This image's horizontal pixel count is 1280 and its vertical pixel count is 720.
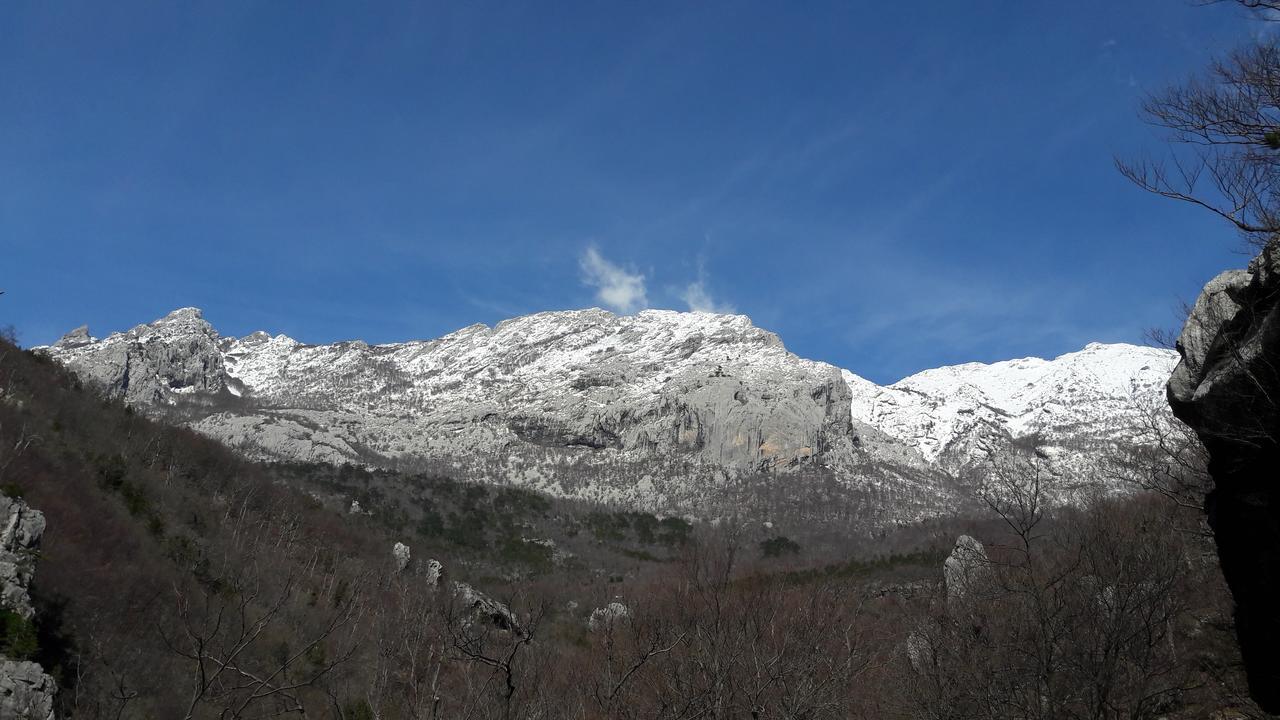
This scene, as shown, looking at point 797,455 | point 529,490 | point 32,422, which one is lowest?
point 32,422

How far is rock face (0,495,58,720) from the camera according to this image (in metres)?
17.8

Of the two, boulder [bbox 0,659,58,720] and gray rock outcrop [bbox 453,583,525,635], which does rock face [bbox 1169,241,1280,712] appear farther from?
boulder [bbox 0,659,58,720]

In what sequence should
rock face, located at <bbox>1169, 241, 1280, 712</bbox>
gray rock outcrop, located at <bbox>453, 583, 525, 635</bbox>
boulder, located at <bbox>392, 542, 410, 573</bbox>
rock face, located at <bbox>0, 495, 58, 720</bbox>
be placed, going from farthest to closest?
1. boulder, located at <bbox>392, 542, 410, 573</bbox>
2. rock face, located at <bbox>0, 495, 58, 720</bbox>
3. gray rock outcrop, located at <bbox>453, 583, 525, 635</bbox>
4. rock face, located at <bbox>1169, 241, 1280, 712</bbox>

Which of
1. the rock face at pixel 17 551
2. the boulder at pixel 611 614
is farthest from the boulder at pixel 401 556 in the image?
the rock face at pixel 17 551

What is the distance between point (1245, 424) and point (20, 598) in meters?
28.5

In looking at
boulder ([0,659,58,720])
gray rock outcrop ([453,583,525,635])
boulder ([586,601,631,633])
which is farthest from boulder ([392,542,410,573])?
boulder ([0,659,58,720])

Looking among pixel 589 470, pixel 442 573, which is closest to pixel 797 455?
pixel 589 470

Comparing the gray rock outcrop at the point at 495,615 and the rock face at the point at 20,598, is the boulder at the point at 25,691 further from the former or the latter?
the gray rock outcrop at the point at 495,615

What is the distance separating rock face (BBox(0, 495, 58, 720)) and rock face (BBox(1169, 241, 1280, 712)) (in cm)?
2361

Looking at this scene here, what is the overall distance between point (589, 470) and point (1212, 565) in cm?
13760

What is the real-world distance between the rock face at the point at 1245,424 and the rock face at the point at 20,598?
23.6 metres

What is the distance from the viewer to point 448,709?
21609mm

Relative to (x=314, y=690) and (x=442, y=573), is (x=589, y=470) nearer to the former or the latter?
(x=442, y=573)

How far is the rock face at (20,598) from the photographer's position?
1784 cm
